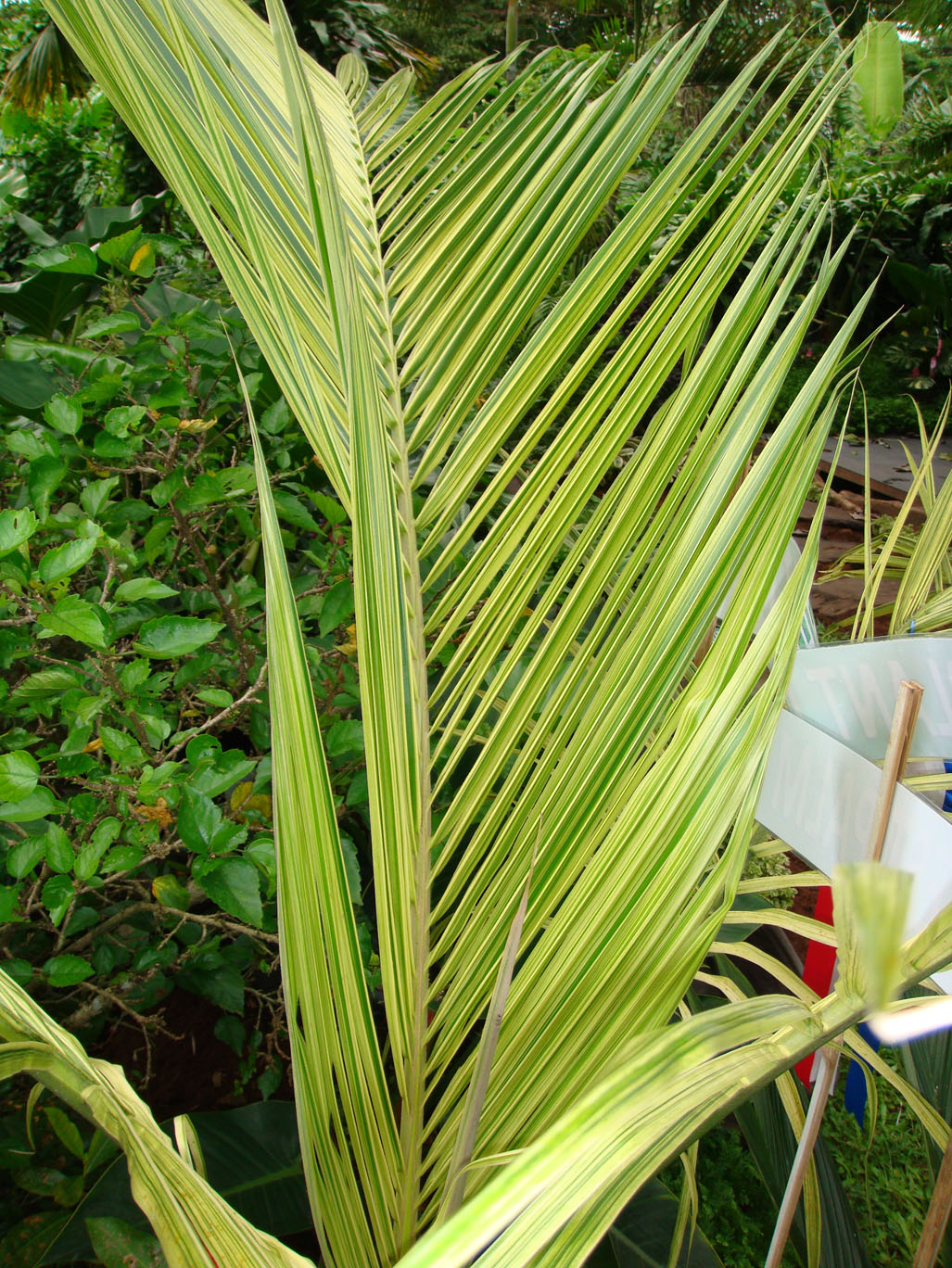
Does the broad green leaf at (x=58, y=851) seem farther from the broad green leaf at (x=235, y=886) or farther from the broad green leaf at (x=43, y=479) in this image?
the broad green leaf at (x=43, y=479)

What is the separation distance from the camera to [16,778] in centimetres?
57

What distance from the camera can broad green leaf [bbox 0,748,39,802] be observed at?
1.84ft

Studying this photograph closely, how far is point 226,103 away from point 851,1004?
2.00ft

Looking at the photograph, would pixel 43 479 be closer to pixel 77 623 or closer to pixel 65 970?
pixel 77 623

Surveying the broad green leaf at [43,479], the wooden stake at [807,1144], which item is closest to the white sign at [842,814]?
the wooden stake at [807,1144]

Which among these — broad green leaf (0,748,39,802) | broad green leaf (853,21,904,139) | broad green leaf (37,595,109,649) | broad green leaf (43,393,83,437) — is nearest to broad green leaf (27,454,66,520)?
broad green leaf (43,393,83,437)

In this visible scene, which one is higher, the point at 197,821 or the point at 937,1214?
the point at 937,1214

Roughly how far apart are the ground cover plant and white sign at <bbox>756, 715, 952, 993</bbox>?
3cm

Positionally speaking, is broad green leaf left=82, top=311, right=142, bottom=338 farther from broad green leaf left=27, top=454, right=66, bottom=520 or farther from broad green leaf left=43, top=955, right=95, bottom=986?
broad green leaf left=43, top=955, right=95, bottom=986

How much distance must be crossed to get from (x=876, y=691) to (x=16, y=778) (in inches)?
21.8

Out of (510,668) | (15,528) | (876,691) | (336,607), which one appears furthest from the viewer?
(336,607)

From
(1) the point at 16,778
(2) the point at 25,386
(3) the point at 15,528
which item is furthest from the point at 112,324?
(1) the point at 16,778

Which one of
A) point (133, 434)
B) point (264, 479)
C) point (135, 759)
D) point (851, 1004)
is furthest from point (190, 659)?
point (851, 1004)

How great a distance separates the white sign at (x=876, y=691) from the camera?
1.31 ft
